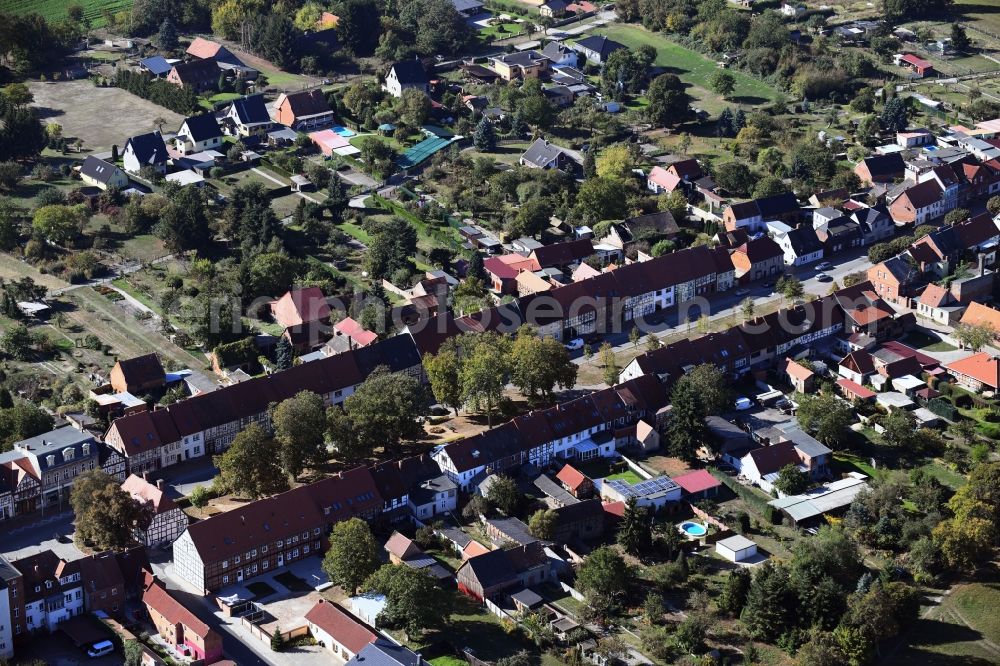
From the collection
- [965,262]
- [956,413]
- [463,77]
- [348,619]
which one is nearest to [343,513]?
[348,619]

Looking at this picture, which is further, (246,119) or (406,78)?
(406,78)

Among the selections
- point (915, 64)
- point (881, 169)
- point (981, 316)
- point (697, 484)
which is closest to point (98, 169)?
point (697, 484)

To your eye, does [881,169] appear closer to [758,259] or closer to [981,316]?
[758,259]

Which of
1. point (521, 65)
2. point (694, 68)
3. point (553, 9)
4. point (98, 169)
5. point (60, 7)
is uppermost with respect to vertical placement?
point (60, 7)

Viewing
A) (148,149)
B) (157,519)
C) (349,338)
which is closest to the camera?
(157,519)

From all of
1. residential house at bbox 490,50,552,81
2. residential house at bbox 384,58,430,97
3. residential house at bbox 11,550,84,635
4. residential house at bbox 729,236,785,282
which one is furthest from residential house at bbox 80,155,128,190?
residential house at bbox 11,550,84,635

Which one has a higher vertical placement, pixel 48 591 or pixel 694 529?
pixel 48 591

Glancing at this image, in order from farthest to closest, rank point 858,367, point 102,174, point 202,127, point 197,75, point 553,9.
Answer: point 553,9, point 197,75, point 202,127, point 102,174, point 858,367

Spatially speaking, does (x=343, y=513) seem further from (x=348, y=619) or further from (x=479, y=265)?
(x=479, y=265)
